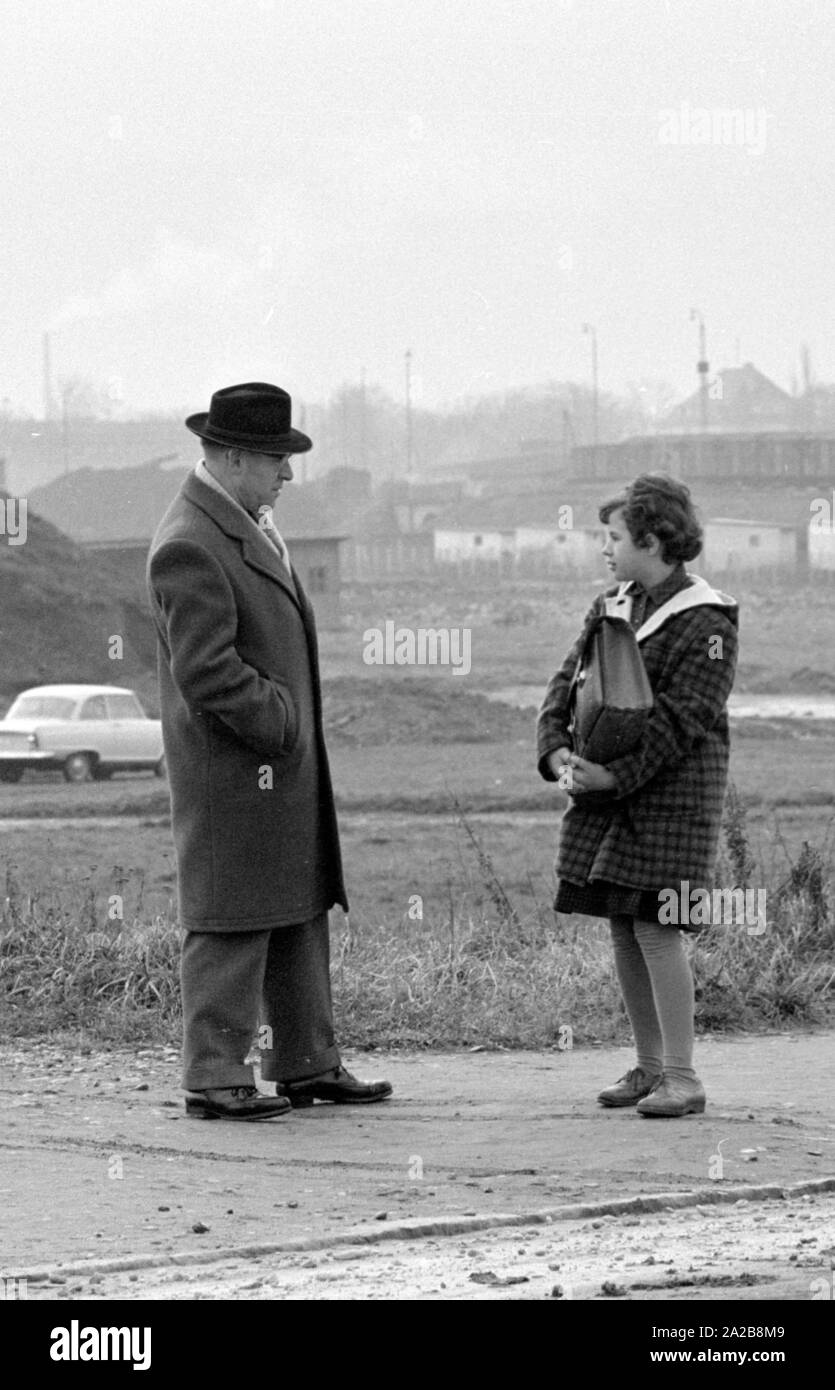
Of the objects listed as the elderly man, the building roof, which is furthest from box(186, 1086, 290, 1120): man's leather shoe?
the building roof

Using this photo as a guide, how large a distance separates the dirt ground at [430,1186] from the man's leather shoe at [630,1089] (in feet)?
0.17

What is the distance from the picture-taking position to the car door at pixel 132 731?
31.9 meters

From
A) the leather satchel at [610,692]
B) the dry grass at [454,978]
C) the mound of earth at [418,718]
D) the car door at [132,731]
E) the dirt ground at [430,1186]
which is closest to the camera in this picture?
the dirt ground at [430,1186]

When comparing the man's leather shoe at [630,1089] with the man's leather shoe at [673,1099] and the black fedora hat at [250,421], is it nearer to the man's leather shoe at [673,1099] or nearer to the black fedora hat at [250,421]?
the man's leather shoe at [673,1099]

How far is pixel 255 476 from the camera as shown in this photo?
686 centimetres

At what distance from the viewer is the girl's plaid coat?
658cm

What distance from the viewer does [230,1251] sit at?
4.93 metres

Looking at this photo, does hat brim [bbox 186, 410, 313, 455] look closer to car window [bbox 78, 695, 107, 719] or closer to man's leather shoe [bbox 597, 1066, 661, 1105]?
man's leather shoe [bbox 597, 1066, 661, 1105]

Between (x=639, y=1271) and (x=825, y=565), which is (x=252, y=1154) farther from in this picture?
(x=825, y=565)

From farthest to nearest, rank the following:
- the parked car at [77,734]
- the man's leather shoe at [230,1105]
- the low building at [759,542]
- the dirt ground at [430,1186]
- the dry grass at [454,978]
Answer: the low building at [759,542] → the parked car at [77,734] → the dry grass at [454,978] → the man's leather shoe at [230,1105] → the dirt ground at [430,1186]

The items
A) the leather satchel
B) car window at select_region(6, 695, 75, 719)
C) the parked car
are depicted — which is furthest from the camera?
car window at select_region(6, 695, 75, 719)

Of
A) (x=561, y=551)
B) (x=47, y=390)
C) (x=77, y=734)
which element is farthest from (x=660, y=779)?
(x=47, y=390)

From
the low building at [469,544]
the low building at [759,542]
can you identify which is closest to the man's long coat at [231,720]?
the low building at [759,542]
